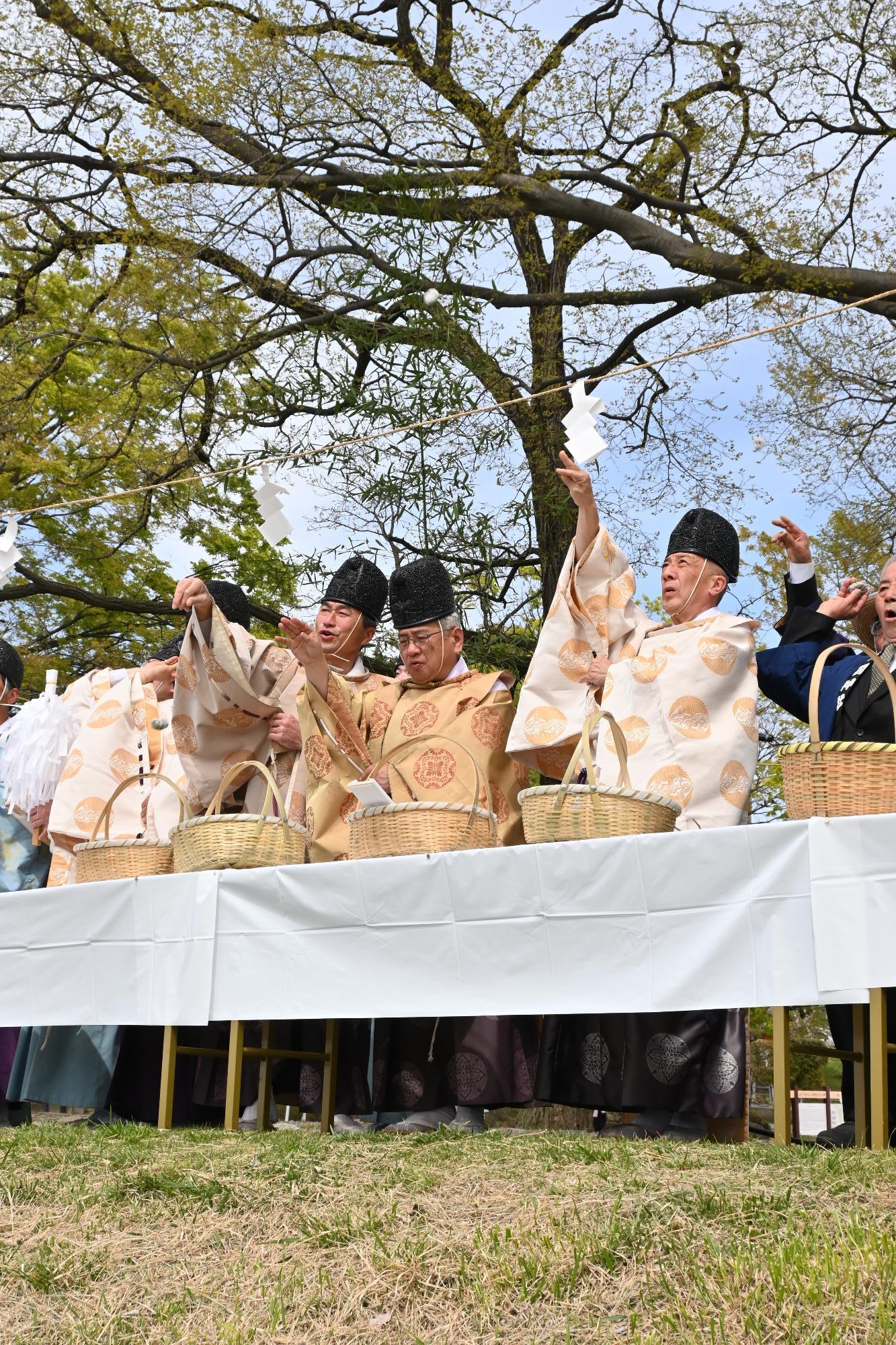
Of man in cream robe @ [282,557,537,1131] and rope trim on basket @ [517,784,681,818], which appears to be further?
man in cream robe @ [282,557,537,1131]

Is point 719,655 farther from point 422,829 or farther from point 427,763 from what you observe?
point 422,829

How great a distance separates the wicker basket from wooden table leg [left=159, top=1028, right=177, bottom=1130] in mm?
535

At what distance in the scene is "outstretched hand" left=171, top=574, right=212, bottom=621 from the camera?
4.89 meters

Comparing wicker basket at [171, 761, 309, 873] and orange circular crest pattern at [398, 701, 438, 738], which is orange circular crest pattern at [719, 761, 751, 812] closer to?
orange circular crest pattern at [398, 701, 438, 738]

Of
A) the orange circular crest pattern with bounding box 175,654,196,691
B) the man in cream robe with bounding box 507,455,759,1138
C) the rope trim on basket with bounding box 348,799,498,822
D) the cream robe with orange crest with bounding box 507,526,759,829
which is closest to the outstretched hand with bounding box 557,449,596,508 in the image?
the man in cream robe with bounding box 507,455,759,1138

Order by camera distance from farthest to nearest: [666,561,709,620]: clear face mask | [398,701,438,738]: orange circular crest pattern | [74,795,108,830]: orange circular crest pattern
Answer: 1. [74,795,108,830]: orange circular crest pattern
2. [398,701,438,738]: orange circular crest pattern
3. [666,561,709,620]: clear face mask

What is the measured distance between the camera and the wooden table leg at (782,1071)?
11.5 ft

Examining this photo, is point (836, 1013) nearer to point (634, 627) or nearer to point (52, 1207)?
point (634, 627)

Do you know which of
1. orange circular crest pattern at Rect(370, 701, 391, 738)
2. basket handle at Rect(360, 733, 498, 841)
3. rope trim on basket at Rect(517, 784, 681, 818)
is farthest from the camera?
orange circular crest pattern at Rect(370, 701, 391, 738)

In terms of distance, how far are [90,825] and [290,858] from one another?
1497 millimetres

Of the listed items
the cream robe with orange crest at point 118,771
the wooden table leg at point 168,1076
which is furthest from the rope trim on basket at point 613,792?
the cream robe with orange crest at point 118,771

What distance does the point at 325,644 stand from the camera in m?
5.69

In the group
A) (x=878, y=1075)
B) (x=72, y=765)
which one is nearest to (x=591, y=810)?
(x=878, y=1075)

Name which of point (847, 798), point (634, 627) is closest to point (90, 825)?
point (634, 627)
